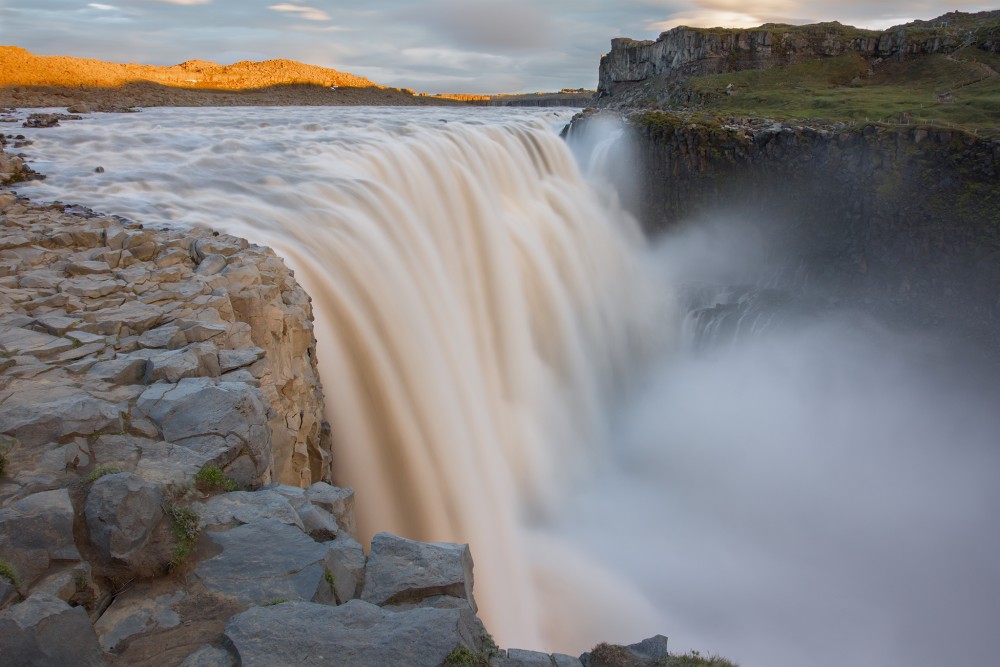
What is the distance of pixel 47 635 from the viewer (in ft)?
11.6

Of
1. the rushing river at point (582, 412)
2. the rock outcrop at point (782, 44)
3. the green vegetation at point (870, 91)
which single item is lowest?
the rushing river at point (582, 412)

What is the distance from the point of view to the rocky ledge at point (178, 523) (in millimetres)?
3908

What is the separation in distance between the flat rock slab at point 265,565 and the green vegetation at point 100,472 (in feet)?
2.77

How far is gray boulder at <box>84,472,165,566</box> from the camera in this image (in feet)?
14.0

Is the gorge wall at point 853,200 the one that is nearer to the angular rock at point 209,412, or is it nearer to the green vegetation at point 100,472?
the angular rock at point 209,412

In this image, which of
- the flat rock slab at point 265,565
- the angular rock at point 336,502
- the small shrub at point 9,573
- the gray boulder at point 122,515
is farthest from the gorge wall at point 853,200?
the small shrub at point 9,573

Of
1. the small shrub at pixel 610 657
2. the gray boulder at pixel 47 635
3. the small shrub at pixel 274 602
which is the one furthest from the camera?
the small shrub at pixel 610 657

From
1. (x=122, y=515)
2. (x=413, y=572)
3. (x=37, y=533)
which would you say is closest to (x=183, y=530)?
(x=122, y=515)

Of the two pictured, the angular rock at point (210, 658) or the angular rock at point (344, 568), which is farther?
the angular rock at point (344, 568)

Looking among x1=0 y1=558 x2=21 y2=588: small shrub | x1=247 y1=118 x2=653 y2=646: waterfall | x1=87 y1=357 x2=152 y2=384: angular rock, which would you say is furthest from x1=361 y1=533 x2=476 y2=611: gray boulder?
x1=247 y1=118 x2=653 y2=646: waterfall

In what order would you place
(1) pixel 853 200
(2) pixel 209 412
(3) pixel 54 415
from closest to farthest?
(3) pixel 54 415
(2) pixel 209 412
(1) pixel 853 200

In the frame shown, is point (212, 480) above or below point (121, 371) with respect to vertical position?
below

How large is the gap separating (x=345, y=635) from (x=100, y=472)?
2.24 meters

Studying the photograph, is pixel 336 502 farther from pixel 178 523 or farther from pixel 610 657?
pixel 610 657
